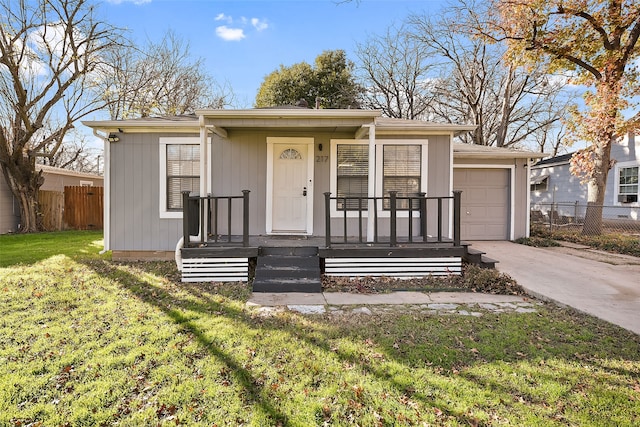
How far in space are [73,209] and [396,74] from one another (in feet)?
51.2

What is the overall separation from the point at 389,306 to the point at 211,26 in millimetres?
11512

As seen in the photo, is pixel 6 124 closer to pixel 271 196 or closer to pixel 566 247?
pixel 271 196

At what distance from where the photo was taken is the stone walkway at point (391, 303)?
405 centimetres

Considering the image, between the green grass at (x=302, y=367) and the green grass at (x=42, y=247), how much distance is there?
3.65 metres

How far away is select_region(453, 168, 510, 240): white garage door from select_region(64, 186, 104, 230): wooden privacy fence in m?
12.8

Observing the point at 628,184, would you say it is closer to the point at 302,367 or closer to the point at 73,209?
the point at 302,367

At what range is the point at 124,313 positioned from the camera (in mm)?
3857

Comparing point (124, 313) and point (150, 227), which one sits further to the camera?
point (150, 227)

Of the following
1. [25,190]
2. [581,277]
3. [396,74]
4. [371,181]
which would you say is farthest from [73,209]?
[396,74]

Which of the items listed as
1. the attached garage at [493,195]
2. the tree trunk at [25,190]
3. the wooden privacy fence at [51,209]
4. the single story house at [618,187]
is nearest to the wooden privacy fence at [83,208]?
the wooden privacy fence at [51,209]

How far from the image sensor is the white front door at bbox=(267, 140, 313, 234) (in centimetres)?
689

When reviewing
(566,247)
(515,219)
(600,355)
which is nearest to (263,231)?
(600,355)

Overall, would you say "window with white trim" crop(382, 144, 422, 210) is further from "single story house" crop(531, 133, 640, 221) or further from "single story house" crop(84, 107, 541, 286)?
"single story house" crop(531, 133, 640, 221)

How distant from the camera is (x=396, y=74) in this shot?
17938 millimetres
